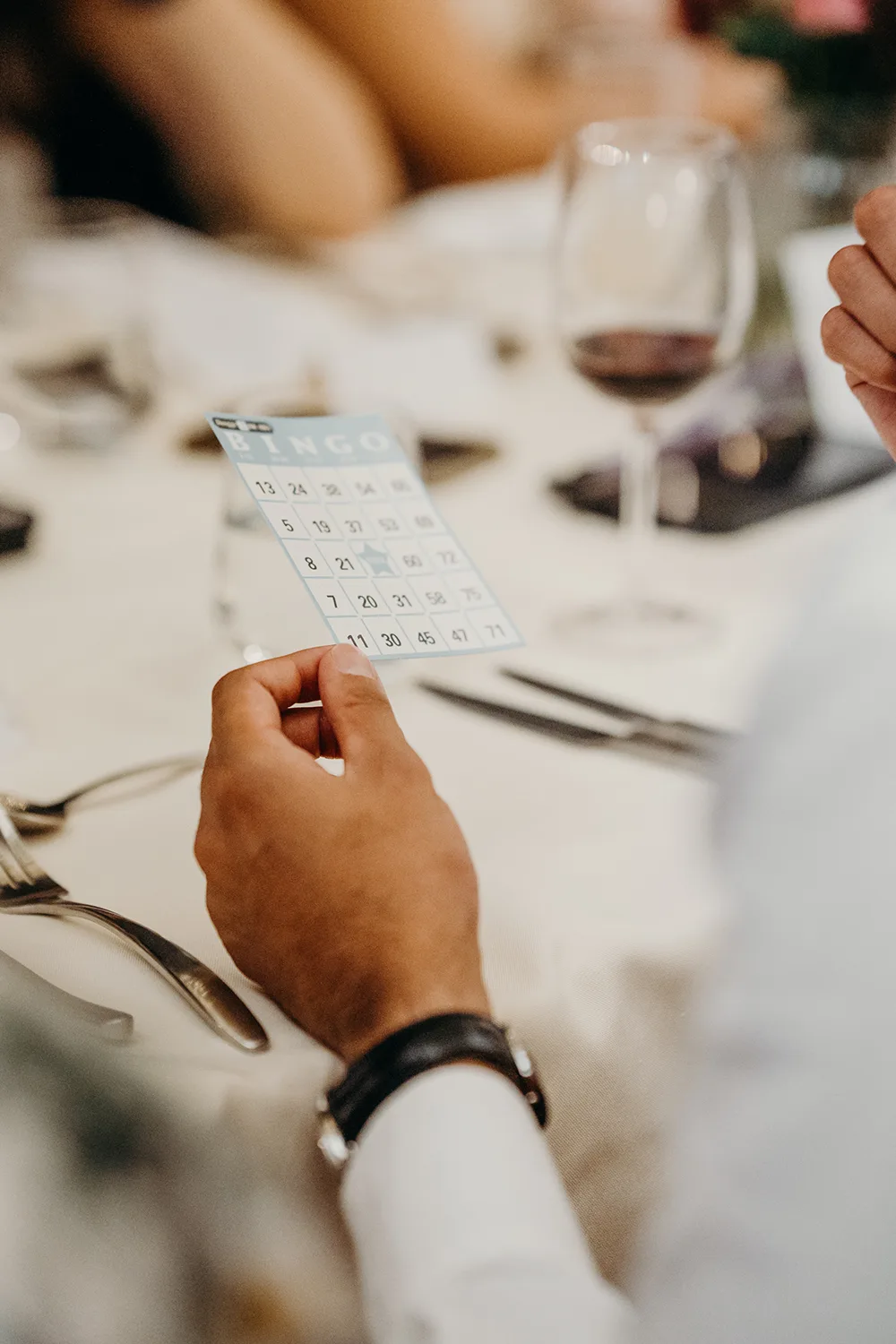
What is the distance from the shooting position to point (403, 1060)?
357 mm

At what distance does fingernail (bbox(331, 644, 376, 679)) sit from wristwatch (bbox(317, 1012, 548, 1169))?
113mm

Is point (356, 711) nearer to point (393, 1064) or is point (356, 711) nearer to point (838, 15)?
point (393, 1064)

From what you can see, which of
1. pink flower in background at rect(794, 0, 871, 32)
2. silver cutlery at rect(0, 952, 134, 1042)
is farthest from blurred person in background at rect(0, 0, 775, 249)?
silver cutlery at rect(0, 952, 134, 1042)

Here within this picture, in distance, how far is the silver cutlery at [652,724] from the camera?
1.75 ft

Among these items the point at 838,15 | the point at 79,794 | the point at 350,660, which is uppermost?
the point at 838,15

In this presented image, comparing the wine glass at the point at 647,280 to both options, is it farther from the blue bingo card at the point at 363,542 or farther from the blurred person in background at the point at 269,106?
the blurred person in background at the point at 269,106

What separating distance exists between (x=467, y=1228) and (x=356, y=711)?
16 centimetres

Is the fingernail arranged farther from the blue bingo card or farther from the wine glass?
the wine glass

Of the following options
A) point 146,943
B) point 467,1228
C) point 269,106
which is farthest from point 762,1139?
point 269,106

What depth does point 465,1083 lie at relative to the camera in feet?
1.17

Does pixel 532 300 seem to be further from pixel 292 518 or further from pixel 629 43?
pixel 629 43

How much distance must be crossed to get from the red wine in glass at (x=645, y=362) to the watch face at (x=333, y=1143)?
43cm

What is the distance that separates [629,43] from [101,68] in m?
1.63

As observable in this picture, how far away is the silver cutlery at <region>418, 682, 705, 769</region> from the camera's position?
1.73 feet
